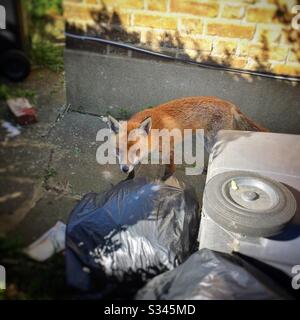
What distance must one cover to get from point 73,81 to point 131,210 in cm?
200

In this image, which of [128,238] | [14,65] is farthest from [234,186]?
[14,65]

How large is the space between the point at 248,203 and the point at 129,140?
1.44 metres

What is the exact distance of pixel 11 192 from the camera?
2645 millimetres

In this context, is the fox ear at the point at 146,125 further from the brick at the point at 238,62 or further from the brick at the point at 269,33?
the brick at the point at 269,33

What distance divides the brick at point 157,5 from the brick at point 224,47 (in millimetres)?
683

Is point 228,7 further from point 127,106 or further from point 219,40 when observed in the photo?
point 127,106

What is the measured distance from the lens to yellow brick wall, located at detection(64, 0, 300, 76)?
10.4 feet

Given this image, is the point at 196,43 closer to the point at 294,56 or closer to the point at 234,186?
the point at 294,56

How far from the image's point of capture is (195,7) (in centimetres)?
320

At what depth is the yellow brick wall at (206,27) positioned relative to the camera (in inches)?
125

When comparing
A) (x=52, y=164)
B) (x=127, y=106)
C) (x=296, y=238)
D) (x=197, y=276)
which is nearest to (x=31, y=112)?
(x=52, y=164)

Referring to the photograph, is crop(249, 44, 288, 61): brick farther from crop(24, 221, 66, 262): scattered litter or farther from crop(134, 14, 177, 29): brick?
crop(24, 221, 66, 262): scattered litter

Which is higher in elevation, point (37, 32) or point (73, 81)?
point (37, 32)

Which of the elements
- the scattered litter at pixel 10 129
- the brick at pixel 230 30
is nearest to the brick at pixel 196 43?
the brick at pixel 230 30
